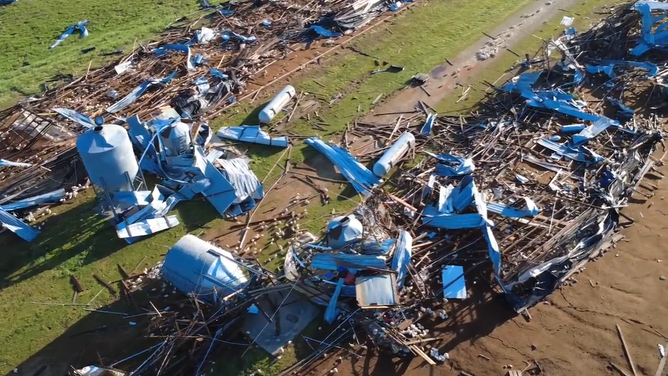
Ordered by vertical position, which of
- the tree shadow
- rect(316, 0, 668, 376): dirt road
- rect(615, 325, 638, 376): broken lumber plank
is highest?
the tree shadow

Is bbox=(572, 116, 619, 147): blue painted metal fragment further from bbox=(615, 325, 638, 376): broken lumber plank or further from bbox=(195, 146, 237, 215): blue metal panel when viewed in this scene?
bbox=(195, 146, 237, 215): blue metal panel

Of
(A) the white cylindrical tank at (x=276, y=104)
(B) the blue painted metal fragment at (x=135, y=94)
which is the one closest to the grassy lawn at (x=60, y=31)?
(B) the blue painted metal fragment at (x=135, y=94)

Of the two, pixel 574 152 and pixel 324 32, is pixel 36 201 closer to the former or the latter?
pixel 324 32

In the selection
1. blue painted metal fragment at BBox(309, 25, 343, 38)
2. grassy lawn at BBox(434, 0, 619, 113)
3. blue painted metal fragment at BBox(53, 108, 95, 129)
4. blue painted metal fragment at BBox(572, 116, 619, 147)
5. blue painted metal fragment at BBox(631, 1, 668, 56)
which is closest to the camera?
blue painted metal fragment at BBox(572, 116, 619, 147)

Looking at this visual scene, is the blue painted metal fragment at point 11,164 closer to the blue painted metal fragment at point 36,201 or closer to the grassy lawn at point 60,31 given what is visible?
the blue painted metal fragment at point 36,201

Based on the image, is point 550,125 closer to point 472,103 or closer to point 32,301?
point 472,103

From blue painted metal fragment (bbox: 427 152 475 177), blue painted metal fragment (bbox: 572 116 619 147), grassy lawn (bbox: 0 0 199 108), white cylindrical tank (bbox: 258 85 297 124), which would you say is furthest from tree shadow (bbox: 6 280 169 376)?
blue painted metal fragment (bbox: 572 116 619 147)
